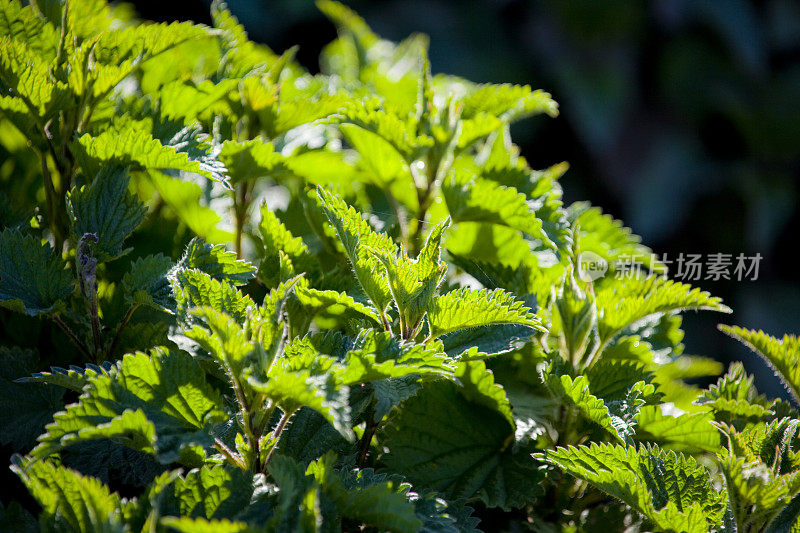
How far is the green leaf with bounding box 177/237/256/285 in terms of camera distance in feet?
2.01

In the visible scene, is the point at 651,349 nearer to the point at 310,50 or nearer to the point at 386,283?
the point at 386,283

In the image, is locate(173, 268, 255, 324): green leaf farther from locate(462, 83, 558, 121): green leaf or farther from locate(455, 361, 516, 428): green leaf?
locate(462, 83, 558, 121): green leaf

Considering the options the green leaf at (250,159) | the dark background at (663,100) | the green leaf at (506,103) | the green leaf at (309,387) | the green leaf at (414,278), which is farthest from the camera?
the dark background at (663,100)

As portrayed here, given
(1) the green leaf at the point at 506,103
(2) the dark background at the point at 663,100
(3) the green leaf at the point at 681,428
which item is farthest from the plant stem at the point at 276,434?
(2) the dark background at the point at 663,100

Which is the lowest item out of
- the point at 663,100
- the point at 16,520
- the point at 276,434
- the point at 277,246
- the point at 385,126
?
the point at 16,520

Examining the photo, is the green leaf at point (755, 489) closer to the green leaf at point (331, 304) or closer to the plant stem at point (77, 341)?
the green leaf at point (331, 304)

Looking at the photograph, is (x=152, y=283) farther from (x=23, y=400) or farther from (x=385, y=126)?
(x=385, y=126)

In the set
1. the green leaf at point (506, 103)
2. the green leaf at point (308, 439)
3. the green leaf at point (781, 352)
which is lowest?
the green leaf at point (308, 439)

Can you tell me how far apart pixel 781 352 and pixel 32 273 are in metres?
0.69

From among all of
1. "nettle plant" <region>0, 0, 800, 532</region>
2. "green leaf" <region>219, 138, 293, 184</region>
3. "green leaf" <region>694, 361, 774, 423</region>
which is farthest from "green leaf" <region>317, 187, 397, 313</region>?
"green leaf" <region>694, 361, 774, 423</region>

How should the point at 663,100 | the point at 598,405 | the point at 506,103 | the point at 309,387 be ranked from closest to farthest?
the point at 309,387 → the point at 598,405 → the point at 506,103 → the point at 663,100

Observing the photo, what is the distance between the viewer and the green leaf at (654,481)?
21.7 inches

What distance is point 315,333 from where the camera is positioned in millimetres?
557

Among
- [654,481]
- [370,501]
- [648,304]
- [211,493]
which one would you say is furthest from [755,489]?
[211,493]
